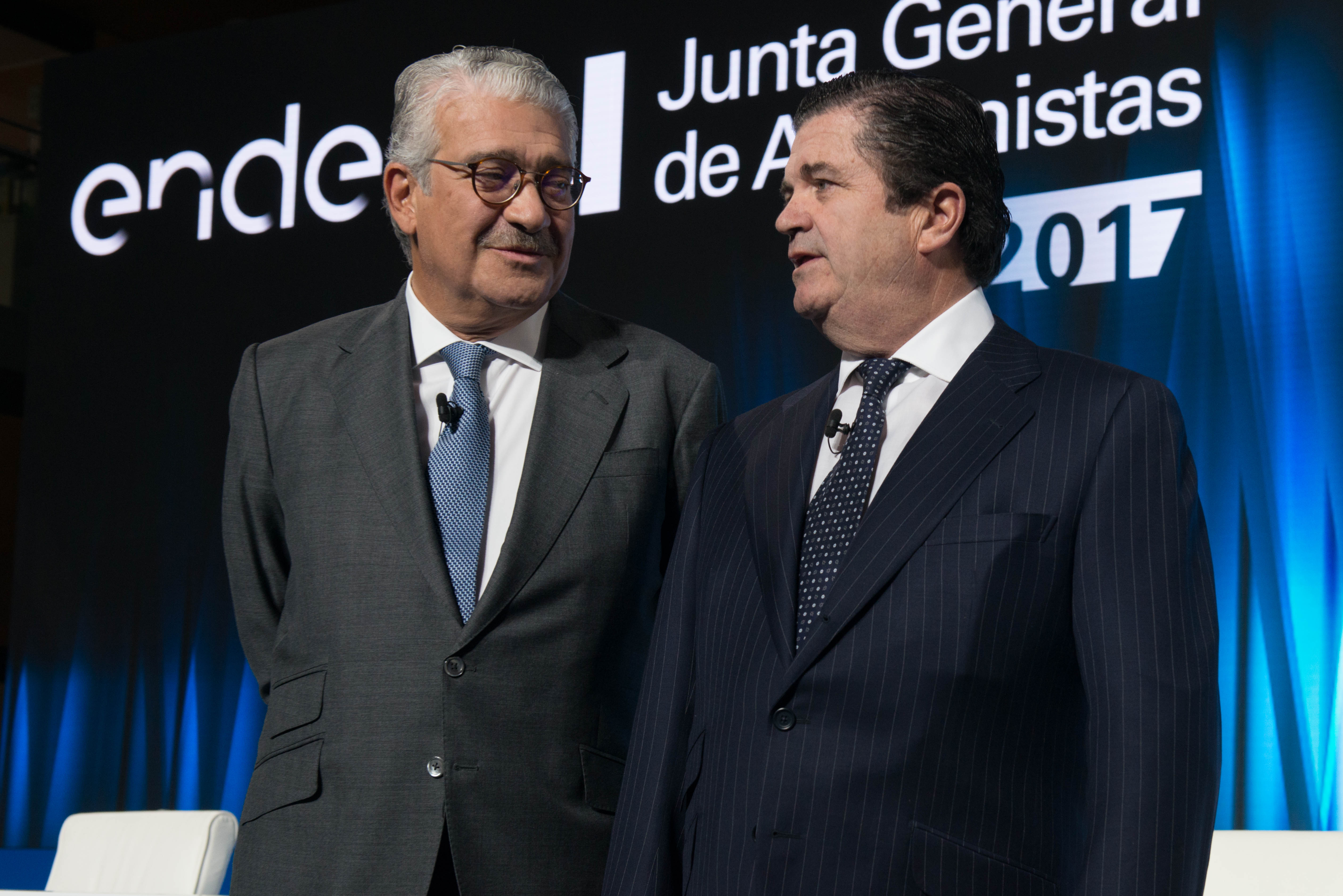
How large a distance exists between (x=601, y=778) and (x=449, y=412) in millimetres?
529

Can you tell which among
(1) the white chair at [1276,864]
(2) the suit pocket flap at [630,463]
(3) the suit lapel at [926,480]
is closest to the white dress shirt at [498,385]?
(2) the suit pocket flap at [630,463]

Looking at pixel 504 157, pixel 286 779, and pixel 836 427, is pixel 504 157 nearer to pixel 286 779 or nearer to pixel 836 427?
pixel 836 427

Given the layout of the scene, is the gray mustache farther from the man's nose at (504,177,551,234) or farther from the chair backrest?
the chair backrest

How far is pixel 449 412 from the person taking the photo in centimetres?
193

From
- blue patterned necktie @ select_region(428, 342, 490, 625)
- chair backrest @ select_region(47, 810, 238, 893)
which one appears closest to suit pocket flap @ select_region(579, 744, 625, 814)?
blue patterned necktie @ select_region(428, 342, 490, 625)

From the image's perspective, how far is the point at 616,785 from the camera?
1.88 metres

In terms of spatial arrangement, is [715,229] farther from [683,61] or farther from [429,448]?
[429,448]

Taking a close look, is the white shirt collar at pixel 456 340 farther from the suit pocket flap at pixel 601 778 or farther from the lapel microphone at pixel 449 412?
the suit pocket flap at pixel 601 778

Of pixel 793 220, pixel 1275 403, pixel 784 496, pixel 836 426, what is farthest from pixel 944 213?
pixel 1275 403

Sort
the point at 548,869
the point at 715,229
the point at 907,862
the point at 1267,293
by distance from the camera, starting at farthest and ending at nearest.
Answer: the point at 715,229, the point at 1267,293, the point at 548,869, the point at 907,862

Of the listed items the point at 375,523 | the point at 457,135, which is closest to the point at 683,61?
the point at 457,135

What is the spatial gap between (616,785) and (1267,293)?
9.57 ft

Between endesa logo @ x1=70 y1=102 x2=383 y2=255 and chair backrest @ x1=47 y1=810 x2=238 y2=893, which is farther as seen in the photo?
endesa logo @ x1=70 y1=102 x2=383 y2=255

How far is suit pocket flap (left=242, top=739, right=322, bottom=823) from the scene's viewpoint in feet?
5.98
